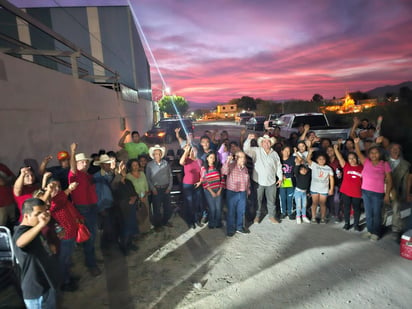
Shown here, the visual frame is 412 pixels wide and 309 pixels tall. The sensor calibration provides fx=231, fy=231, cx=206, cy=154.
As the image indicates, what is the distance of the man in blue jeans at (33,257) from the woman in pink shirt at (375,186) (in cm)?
474

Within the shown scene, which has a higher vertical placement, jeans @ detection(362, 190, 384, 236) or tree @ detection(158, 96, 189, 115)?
tree @ detection(158, 96, 189, 115)

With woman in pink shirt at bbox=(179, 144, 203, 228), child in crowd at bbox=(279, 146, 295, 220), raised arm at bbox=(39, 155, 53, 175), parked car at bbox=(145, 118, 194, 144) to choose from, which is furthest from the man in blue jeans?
parked car at bbox=(145, 118, 194, 144)

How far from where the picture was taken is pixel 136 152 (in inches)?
243

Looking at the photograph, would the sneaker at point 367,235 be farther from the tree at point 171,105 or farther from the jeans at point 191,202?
the tree at point 171,105

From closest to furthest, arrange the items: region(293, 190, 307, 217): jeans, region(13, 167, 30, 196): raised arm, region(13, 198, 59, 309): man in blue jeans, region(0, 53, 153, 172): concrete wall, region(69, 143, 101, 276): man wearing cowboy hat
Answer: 1. region(13, 198, 59, 309): man in blue jeans
2. region(13, 167, 30, 196): raised arm
3. region(69, 143, 101, 276): man wearing cowboy hat
4. region(0, 53, 153, 172): concrete wall
5. region(293, 190, 307, 217): jeans

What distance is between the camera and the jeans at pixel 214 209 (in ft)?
15.6

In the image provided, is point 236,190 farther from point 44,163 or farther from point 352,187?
point 44,163

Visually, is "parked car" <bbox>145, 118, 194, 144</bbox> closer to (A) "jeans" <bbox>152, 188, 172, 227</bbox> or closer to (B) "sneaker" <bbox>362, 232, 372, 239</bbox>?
(A) "jeans" <bbox>152, 188, 172, 227</bbox>

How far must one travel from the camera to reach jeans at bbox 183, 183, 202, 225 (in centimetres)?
485

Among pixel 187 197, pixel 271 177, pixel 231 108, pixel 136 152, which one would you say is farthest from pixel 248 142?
pixel 231 108

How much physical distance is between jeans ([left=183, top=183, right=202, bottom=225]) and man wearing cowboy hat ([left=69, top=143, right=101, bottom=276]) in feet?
5.93

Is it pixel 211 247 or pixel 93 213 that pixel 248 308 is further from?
pixel 93 213

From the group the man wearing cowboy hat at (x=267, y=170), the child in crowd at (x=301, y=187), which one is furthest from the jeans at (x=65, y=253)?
the child in crowd at (x=301, y=187)

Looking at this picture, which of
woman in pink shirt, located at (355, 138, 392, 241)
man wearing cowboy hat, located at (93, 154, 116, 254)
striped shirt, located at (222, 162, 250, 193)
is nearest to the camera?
man wearing cowboy hat, located at (93, 154, 116, 254)
